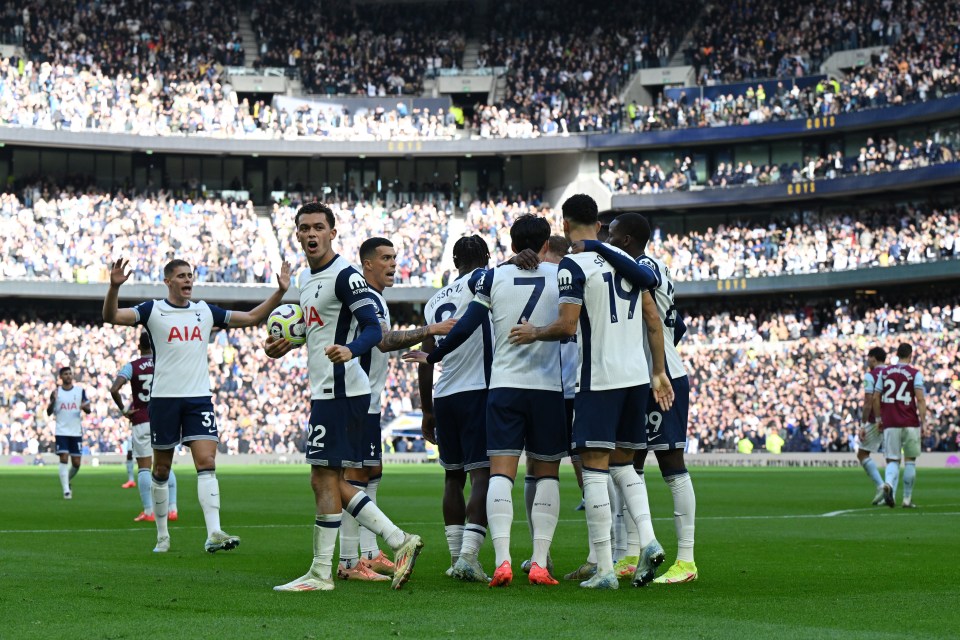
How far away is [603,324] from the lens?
10023mm

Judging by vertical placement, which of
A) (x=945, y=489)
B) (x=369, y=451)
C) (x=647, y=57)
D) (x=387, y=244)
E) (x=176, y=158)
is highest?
(x=647, y=57)

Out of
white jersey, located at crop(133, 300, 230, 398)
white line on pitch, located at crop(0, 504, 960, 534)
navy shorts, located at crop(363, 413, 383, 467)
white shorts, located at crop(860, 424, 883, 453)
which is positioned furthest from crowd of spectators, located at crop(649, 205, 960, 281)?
navy shorts, located at crop(363, 413, 383, 467)

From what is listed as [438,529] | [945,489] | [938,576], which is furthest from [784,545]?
[945,489]

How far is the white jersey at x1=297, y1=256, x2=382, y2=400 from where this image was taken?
10.0m

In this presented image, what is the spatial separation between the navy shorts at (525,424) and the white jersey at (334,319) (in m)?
1.01

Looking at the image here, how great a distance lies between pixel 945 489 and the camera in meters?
27.1

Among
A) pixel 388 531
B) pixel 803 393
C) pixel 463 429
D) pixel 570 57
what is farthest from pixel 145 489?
pixel 570 57

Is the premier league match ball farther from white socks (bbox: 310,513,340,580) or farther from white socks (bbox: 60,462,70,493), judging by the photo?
white socks (bbox: 60,462,70,493)

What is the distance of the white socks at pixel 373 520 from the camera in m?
9.95

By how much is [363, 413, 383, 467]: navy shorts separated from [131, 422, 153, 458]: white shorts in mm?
8913

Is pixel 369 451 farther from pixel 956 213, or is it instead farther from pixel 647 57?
pixel 647 57

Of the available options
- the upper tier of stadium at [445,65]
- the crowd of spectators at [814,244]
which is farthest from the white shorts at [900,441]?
the upper tier of stadium at [445,65]

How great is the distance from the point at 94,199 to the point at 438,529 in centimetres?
4772

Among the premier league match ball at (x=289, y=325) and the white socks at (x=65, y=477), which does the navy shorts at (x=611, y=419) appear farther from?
the white socks at (x=65, y=477)
